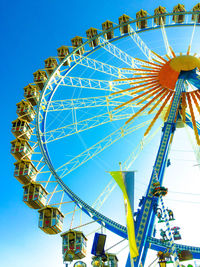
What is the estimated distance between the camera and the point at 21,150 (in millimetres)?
16016

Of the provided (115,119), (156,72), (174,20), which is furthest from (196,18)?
(115,119)

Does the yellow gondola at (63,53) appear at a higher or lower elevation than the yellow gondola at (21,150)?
higher

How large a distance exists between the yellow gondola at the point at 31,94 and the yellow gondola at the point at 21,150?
366 centimetres

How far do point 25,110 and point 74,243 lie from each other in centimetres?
901

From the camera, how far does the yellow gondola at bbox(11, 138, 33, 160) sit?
16031mm

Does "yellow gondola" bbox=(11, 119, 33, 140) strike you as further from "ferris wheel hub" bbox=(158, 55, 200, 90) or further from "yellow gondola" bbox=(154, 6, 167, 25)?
"yellow gondola" bbox=(154, 6, 167, 25)

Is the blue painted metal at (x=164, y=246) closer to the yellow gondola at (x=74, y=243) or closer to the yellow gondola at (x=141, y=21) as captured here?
the yellow gondola at (x=74, y=243)

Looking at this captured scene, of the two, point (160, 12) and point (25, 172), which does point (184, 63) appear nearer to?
point (160, 12)

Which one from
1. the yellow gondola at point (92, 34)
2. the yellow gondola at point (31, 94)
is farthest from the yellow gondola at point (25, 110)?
the yellow gondola at point (92, 34)

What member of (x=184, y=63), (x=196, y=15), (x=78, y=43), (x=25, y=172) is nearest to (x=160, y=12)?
(x=196, y=15)

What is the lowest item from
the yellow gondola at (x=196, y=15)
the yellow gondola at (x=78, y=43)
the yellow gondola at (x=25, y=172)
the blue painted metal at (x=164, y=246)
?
the blue painted metal at (x=164, y=246)

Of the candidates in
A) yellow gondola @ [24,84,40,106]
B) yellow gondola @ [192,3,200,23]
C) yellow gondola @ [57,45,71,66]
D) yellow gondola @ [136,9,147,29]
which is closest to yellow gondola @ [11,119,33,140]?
yellow gondola @ [24,84,40,106]

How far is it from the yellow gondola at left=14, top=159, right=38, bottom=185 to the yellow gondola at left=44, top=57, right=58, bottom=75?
6590 millimetres

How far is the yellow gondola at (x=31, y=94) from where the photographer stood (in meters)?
19.1
